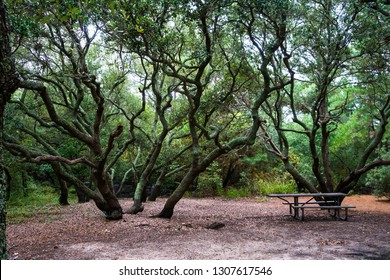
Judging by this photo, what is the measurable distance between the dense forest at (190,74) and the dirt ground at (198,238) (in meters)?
1.20

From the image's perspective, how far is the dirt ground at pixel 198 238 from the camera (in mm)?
5418

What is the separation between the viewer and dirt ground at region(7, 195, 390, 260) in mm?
5418

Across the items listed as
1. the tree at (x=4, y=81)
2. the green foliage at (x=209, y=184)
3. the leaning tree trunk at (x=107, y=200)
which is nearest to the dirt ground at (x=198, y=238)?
the leaning tree trunk at (x=107, y=200)

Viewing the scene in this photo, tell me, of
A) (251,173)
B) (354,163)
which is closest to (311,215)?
(354,163)

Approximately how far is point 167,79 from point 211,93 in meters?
4.38

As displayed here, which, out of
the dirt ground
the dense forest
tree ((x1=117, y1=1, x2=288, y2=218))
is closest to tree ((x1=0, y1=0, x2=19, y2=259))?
the dense forest

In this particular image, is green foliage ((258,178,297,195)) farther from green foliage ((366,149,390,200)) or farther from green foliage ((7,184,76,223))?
green foliage ((7,184,76,223))

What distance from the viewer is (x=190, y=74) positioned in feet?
39.8

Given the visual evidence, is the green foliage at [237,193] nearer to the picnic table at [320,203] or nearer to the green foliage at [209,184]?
the green foliage at [209,184]

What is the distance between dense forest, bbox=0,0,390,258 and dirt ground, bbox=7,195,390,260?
3.93ft

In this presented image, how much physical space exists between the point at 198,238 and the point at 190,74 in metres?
6.93

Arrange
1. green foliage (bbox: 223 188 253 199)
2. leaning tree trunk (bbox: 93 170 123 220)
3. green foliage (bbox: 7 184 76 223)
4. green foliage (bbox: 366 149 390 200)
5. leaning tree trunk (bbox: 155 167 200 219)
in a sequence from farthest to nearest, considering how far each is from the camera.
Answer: green foliage (bbox: 223 188 253 199)
green foliage (bbox: 366 149 390 200)
green foliage (bbox: 7 184 76 223)
leaning tree trunk (bbox: 155 167 200 219)
leaning tree trunk (bbox: 93 170 123 220)

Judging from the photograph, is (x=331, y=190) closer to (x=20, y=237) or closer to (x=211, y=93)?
(x=211, y=93)

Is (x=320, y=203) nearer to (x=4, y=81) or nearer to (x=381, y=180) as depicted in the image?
(x=381, y=180)
